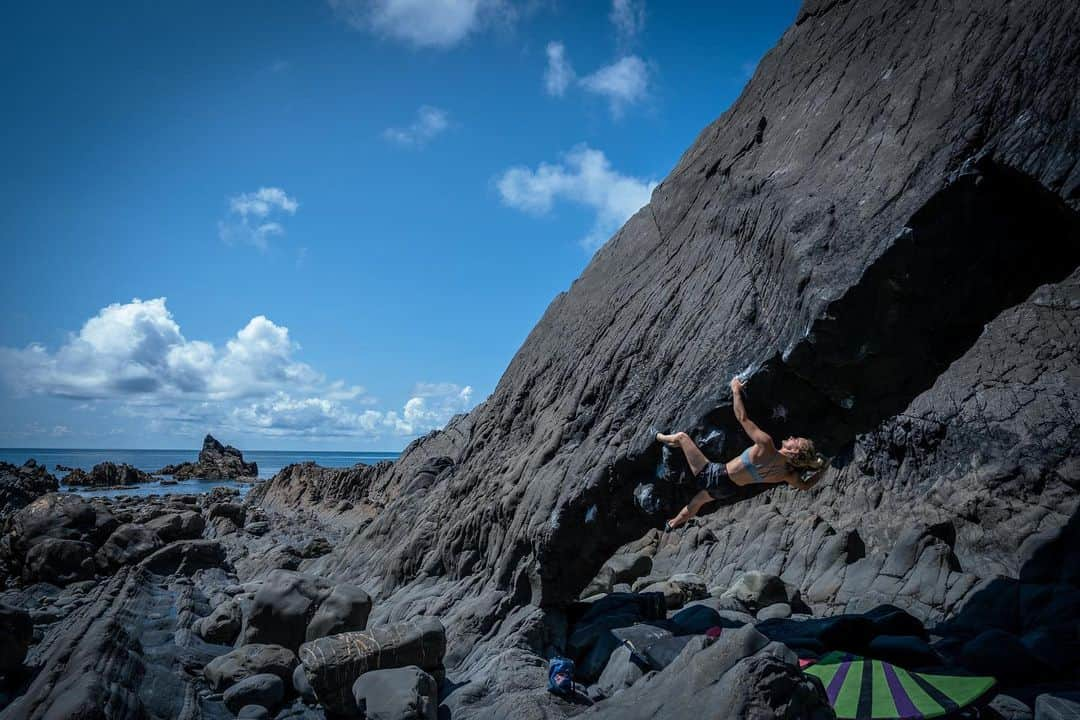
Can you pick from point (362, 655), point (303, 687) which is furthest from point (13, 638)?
point (362, 655)

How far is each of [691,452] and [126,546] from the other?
65.4 ft

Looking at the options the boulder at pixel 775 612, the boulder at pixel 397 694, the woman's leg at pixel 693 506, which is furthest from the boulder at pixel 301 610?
the boulder at pixel 775 612

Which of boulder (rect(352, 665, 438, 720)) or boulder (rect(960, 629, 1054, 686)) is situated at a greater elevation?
boulder (rect(960, 629, 1054, 686))

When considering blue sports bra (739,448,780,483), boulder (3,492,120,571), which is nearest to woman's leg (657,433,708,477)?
blue sports bra (739,448,780,483)

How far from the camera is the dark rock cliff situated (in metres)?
6.55

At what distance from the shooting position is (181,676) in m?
9.77

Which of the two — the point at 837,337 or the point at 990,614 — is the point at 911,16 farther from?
the point at 990,614

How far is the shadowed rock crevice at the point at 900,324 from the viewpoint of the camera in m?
6.42

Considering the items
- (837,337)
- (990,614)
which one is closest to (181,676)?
(837,337)

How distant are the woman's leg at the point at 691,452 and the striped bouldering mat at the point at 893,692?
2657mm

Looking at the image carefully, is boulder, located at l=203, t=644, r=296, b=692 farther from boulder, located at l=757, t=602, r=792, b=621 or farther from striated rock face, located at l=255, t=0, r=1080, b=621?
boulder, located at l=757, t=602, r=792, b=621

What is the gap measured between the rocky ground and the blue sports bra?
75cm

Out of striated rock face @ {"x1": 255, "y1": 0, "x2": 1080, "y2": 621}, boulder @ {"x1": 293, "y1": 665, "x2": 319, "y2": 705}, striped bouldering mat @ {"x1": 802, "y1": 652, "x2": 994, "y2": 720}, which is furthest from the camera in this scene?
boulder @ {"x1": 293, "y1": 665, "x2": 319, "y2": 705}

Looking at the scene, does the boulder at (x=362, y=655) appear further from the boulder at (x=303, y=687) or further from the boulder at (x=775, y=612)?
the boulder at (x=775, y=612)
